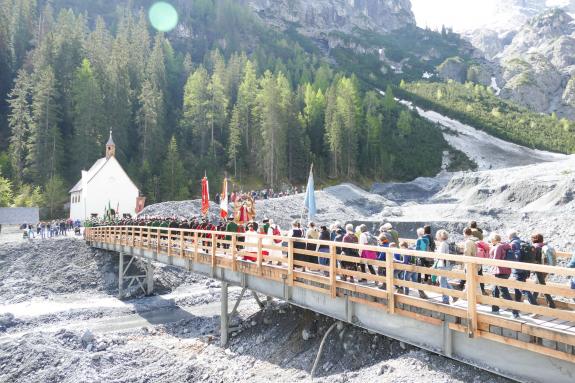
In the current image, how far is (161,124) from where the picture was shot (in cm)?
7069

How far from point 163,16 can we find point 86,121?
86.4 meters

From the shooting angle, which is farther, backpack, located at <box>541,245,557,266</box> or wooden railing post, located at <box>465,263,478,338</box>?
backpack, located at <box>541,245,557,266</box>

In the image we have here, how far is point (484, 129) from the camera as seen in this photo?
11556 centimetres

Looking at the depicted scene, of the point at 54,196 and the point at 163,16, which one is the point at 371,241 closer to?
the point at 54,196

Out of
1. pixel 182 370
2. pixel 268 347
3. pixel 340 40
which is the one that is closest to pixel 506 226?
pixel 268 347

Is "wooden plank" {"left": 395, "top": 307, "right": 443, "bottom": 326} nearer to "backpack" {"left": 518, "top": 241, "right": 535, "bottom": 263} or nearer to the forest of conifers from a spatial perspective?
"backpack" {"left": 518, "top": 241, "right": 535, "bottom": 263}

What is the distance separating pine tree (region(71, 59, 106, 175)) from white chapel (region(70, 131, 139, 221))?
389 centimetres

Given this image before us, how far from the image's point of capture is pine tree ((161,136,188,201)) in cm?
5866

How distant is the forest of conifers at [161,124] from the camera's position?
5916 centimetres

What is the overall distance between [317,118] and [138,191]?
37.0 m

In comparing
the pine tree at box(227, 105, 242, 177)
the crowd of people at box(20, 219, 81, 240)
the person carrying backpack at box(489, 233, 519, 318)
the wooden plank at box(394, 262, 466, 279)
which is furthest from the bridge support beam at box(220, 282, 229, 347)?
the pine tree at box(227, 105, 242, 177)

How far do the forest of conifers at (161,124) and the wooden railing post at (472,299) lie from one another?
54286mm

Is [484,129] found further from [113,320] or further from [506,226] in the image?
[113,320]

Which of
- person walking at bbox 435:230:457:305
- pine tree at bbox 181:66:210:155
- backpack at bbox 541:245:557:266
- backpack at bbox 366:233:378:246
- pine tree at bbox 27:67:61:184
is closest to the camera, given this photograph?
backpack at bbox 541:245:557:266
